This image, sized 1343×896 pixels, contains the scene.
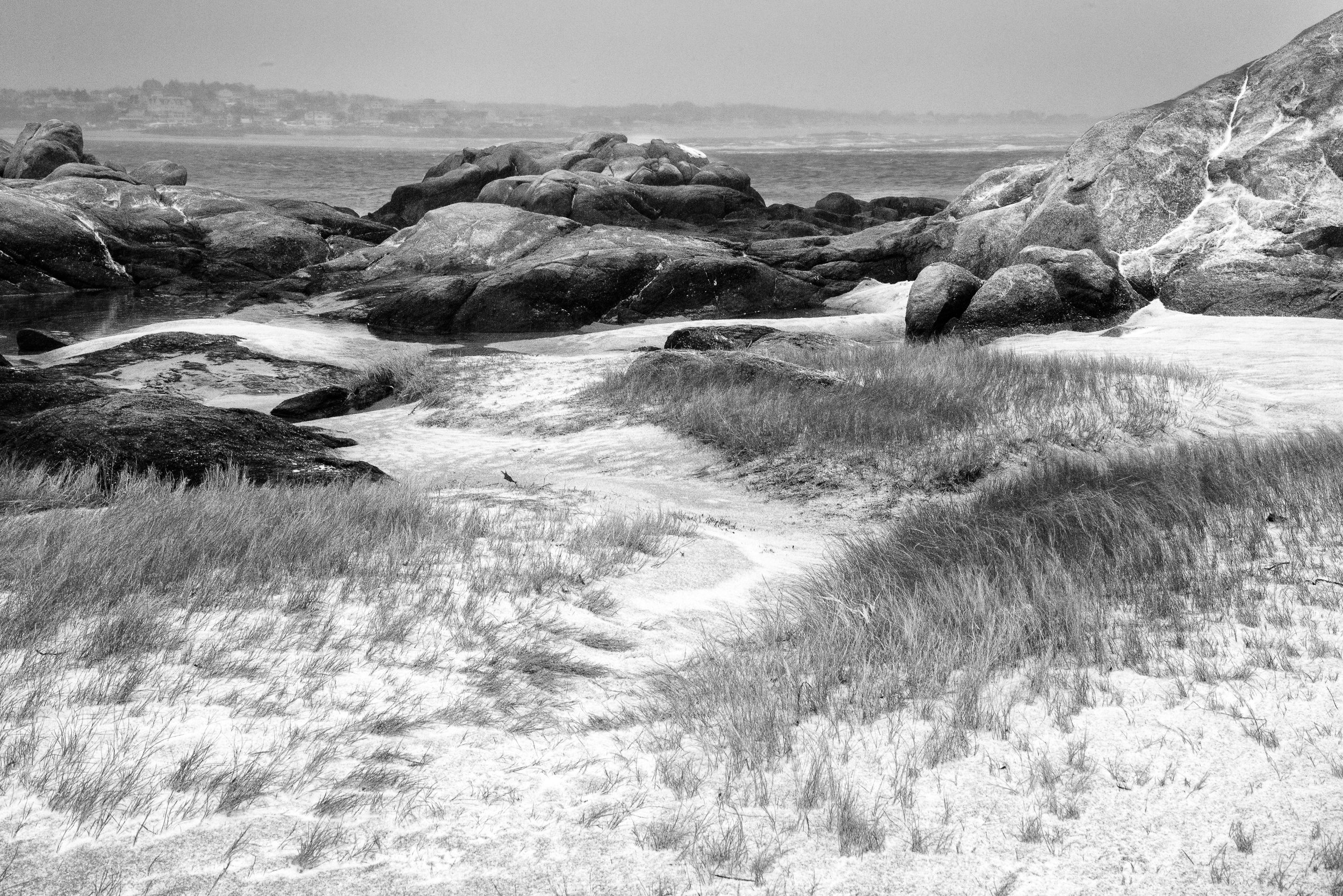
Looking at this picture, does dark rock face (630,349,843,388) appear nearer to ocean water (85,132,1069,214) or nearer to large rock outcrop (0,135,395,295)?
large rock outcrop (0,135,395,295)

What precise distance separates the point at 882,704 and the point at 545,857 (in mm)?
1532

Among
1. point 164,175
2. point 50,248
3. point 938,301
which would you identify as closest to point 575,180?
point 50,248

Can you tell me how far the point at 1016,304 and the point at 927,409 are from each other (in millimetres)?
8298

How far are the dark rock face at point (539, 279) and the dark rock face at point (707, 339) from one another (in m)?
6.32

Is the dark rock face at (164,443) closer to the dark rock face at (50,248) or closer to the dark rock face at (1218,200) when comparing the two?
the dark rock face at (1218,200)

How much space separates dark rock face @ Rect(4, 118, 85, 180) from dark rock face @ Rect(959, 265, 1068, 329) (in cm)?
3518

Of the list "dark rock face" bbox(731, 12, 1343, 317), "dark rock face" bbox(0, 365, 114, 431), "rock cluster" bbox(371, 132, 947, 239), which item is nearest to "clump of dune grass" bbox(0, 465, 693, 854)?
"dark rock face" bbox(0, 365, 114, 431)

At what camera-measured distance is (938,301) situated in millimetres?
17500

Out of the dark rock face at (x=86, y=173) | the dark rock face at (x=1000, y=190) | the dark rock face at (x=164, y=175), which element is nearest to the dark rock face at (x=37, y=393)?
the dark rock face at (x=1000, y=190)

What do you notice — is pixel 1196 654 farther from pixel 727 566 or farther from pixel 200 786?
pixel 200 786

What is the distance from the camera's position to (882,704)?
3.88 metres

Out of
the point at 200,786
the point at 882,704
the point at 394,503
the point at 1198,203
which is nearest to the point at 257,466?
the point at 394,503

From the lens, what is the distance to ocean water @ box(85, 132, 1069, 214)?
56.9 m

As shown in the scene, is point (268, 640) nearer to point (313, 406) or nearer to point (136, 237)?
Result: point (313, 406)
